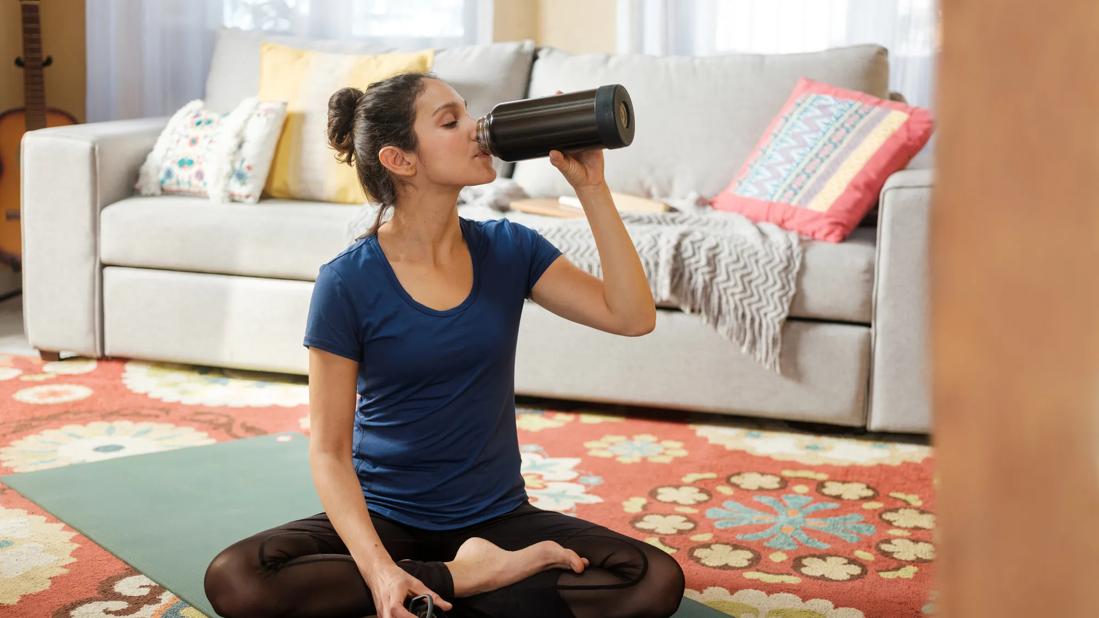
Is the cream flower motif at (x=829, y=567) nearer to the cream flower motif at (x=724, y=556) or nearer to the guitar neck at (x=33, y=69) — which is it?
the cream flower motif at (x=724, y=556)

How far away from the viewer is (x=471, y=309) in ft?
5.26

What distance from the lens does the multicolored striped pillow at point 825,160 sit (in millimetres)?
2797

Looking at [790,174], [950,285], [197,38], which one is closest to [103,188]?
[197,38]

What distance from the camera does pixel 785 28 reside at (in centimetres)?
406

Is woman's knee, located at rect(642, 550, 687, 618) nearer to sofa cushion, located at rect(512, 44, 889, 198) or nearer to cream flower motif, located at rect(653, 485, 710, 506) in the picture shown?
cream flower motif, located at rect(653, 485, 710, 506)

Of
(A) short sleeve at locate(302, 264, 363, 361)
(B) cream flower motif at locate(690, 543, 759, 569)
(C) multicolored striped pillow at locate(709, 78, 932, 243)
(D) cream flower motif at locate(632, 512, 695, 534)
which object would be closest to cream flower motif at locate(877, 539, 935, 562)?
(B) cream flower motif at locate(690, 543, 759, 569)

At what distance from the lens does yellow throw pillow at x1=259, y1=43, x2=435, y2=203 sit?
11.1 feet

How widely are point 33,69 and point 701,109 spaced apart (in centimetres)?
227

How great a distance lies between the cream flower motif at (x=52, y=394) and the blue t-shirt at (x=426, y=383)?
1.54 m

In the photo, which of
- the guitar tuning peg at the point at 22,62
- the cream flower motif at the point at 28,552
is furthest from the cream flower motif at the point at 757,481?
the guitar tuning peg at the point at 22,62

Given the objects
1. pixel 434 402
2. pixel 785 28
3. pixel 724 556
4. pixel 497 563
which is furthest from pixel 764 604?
pixel 785 28

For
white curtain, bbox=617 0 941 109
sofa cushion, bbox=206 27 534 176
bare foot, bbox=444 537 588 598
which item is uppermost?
white curtain, bbox=617 0 941 109

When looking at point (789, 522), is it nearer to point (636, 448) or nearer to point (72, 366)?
point (636, 448)

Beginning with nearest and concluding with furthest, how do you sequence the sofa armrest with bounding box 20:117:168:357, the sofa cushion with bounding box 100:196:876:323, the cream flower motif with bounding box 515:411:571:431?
the cream flower motif with bounding box 515:411:571:431 < the sofa cushion with bounding box 100:196:876:323 < the sofa armrest with bounding box 20:117:168:357
